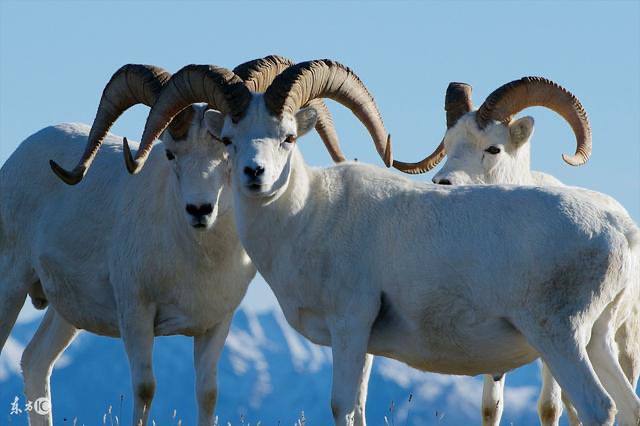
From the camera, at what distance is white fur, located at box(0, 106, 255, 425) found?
1299cm

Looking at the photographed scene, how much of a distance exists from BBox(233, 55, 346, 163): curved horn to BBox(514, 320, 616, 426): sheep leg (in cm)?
347

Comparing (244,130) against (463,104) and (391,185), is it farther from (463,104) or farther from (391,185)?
(463,104)

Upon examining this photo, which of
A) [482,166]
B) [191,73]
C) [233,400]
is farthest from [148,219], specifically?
[233,400]

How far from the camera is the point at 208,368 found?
13492mm

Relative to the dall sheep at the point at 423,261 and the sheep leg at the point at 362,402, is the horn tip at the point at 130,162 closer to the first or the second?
the dall sheep at the point at 423,261

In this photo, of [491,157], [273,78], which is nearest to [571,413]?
[491,157]

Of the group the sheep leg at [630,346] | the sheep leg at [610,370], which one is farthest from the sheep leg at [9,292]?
the sheep leg at [610,370]

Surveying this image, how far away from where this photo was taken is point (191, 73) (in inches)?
493

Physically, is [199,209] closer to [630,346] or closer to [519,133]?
[519,133]

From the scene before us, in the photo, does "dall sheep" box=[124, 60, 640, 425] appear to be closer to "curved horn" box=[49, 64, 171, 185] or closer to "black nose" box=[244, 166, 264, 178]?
"black nose" box=[244, 166, 264, 178]

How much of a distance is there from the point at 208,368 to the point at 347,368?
10.0 feet

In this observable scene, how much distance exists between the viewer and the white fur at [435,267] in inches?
408

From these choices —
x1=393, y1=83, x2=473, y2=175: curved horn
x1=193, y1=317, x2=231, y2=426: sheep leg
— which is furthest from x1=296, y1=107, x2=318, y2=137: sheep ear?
x1=393, y1=83, x2=473, y2=175: curved horn

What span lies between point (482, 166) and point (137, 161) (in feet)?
12.0
